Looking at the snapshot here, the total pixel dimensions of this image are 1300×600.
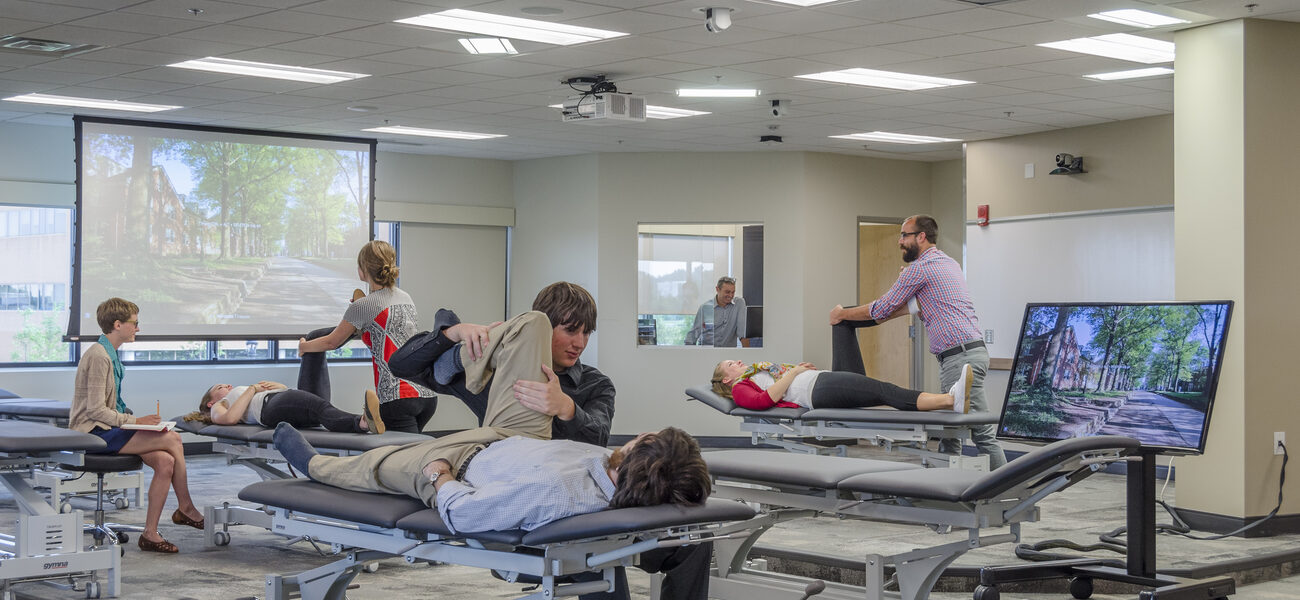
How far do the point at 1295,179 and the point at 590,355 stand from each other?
243 inches

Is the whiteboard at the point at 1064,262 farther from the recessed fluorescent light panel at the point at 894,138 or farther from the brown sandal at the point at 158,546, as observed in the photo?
the brown sandal at the point at 158,546

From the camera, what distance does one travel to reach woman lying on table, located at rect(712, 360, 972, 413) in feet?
17.7

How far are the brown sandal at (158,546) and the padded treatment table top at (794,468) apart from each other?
2713 millimetres

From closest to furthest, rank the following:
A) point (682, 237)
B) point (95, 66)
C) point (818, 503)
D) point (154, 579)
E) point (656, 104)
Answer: point (818, 503) → point (154, 579) → point (95, 66) → point (656, 104) → point (682, 237)

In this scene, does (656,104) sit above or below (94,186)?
above

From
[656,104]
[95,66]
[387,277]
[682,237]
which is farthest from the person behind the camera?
[682,237]

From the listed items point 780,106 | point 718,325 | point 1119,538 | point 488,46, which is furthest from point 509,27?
point 718,325

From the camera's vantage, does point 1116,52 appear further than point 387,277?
Yes

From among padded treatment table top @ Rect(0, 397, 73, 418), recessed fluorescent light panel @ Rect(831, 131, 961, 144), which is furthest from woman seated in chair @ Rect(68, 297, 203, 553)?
recessed fluorescent light panel @ Rect(831, 131, 961, 144)

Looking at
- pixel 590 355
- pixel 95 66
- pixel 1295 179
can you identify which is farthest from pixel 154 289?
pixel 1295 179

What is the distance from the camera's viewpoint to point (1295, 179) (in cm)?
592

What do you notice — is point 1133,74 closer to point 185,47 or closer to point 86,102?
point 185,47

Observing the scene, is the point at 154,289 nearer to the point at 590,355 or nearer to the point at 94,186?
the point at 94,186

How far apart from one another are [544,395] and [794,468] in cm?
100
